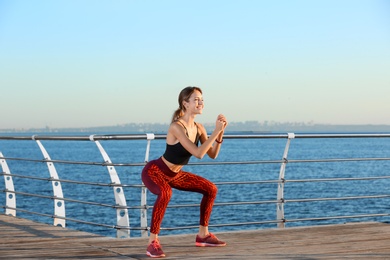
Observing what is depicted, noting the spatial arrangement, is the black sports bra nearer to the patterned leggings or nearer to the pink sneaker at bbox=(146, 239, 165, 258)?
the patterned leggings

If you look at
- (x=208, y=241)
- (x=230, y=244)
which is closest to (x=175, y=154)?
(x=208, y=241)

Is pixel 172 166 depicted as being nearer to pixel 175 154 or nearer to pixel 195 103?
pixel 175 154

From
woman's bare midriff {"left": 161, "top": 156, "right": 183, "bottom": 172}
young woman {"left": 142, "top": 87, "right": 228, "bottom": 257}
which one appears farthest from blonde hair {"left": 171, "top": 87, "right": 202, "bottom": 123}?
woman's bare midriff {"left": 161, "top": 156, "right": 183, "bottom": 172}

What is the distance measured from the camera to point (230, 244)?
5.71 meters

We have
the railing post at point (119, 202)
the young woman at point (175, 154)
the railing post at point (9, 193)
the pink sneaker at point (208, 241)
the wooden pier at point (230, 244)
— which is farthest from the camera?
the railing post at point (9, 193)

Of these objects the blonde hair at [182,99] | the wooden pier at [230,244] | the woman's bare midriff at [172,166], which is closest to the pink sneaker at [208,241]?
the wooden pier at [230,244]

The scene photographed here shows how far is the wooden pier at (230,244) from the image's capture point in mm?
5195

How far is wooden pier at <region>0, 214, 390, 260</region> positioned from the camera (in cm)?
520

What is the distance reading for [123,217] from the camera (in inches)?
238

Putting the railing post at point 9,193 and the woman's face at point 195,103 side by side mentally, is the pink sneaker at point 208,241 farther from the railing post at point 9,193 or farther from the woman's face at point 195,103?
the railing post at point 9,193

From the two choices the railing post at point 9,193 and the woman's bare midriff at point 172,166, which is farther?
the railing post at point 9,193

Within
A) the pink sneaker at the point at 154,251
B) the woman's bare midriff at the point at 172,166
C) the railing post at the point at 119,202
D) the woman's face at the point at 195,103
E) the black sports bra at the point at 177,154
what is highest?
the woman's face at the point at 195,103

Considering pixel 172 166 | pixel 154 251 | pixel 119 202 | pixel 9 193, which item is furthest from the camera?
pixel 9 193

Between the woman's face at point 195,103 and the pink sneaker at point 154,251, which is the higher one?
the woman's face at point 195,103
